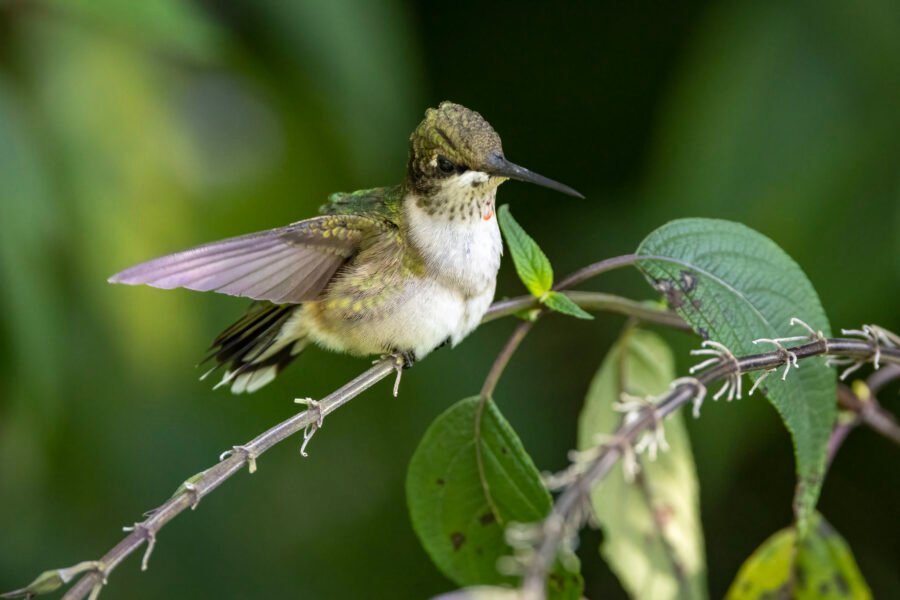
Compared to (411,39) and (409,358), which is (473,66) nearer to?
(411,39)

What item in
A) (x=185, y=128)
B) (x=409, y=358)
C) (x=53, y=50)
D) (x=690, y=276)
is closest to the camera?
(x=690, y=276)

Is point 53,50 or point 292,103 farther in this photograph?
point 292,103

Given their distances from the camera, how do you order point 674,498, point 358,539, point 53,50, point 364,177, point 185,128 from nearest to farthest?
point 674,498 < point 53,50 < point 185,128 < point 364,177 < point 358,539

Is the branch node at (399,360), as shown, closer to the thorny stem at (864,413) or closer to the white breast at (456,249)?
the white breast at (456,249)

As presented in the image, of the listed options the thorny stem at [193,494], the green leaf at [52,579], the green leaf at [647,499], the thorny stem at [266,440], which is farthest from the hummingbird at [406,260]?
the green leaf at [52,579]

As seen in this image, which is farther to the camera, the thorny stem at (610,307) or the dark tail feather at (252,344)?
the dark tail feather at (252,344)

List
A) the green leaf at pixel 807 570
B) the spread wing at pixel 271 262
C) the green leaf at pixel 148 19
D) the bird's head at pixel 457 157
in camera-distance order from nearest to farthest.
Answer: the spread wing at pixel 271 262
the bird's head at pixel 457 157
the green leaf at pixel 807 570
the green leaf at pixel 148 19

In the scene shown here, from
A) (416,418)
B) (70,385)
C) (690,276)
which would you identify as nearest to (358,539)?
(416,418)
